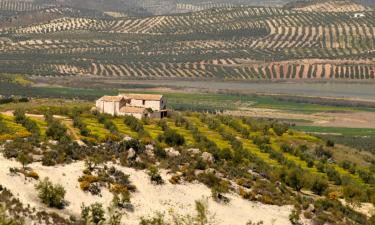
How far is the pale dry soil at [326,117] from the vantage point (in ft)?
570

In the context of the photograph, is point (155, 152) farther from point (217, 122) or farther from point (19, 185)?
point (217, 122)

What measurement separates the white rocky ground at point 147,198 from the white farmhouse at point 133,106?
38816mm

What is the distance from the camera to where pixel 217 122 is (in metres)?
117

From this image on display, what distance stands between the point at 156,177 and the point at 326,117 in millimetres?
121260

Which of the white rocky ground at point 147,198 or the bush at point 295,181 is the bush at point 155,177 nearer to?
the white rocky ground at point 147,198

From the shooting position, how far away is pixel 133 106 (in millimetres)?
112688

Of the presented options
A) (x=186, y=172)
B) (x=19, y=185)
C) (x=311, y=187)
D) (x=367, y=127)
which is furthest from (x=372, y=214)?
(x=367, y=127)

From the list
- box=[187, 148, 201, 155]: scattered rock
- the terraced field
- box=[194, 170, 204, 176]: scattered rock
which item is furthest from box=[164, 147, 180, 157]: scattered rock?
box=[194, 170, 204, 176]: scattered rock

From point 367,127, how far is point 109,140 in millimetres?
103878

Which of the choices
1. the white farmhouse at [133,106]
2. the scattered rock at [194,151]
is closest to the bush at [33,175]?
the scattered rock at [194,151]

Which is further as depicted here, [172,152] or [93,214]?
[172,152]

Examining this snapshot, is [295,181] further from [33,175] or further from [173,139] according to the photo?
[33,175]

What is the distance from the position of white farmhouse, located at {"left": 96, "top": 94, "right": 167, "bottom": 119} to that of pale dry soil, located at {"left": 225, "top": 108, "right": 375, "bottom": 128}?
64.8 meters

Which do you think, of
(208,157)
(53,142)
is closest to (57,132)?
(53,142)
